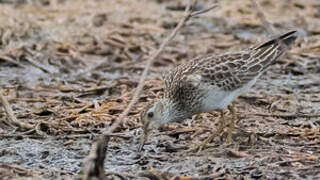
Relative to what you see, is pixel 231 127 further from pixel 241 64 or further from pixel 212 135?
pixel 241 64

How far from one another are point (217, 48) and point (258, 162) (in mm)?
5132

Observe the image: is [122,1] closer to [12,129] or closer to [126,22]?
[126,22]

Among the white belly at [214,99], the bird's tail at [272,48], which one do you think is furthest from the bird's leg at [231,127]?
the bird's tail at [272,48]

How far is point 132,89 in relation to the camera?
10305mm

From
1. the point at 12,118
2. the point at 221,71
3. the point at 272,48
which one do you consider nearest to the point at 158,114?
the point at 221,71

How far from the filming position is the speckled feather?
26.3 feet

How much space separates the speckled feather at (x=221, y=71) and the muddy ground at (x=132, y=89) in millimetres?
428

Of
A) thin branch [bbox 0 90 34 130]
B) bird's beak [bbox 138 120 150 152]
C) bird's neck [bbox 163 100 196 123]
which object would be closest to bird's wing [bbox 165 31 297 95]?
bird's neck [bbox 163 100 196 123]

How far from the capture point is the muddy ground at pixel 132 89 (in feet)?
25.2

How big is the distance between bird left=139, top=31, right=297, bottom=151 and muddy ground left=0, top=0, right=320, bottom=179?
0.38 meters

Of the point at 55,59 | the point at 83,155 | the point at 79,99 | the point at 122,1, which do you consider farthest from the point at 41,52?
the point at 83,155

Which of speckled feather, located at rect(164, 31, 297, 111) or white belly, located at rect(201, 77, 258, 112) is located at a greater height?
speckled feather, located at rect(164, 31, 297, 111)

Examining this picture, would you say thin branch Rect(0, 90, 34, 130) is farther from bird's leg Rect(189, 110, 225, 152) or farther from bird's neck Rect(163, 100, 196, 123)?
bird's leg Rect(189, 110, 225, 152)

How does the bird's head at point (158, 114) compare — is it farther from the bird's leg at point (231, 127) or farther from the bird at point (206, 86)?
the bird's leg at point (231, 127)
